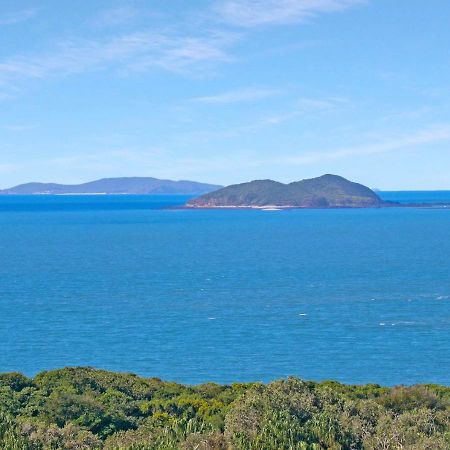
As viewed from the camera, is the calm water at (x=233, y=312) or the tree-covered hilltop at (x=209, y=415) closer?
the tree-covered hilltop at (x=209, y=415)

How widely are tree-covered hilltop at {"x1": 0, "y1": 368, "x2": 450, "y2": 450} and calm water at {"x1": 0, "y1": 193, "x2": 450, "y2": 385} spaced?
1339cm

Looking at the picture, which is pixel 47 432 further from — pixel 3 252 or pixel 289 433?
pixel 3 252

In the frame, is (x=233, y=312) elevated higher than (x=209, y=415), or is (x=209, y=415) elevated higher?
(x=209, y=415)

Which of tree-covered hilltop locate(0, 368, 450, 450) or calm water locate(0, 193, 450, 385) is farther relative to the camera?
calm water locate(0, 193, 450, 385)

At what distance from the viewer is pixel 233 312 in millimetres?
72000

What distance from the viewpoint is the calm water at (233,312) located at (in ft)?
178

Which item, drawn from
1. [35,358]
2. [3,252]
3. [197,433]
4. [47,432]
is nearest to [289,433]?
[197,433]

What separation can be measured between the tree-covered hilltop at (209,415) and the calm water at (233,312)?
13.4 metres

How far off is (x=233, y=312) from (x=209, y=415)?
A: 127 ft

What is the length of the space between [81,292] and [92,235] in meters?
93.9

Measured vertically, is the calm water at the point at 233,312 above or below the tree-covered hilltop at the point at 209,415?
below

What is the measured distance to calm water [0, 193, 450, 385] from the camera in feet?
178

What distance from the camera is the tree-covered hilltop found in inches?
1016

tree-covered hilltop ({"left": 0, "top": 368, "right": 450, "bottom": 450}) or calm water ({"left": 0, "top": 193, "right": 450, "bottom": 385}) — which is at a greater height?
tree-covered hilltop ({"left": 0, "top": 368, "right": 450, "bottom": 450})
